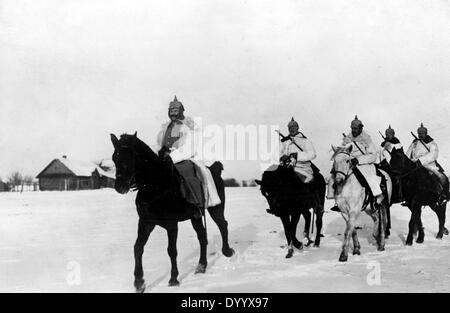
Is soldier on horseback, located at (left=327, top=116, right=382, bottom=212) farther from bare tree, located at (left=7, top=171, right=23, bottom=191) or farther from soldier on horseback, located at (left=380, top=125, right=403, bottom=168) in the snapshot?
bare tree, located at (left=7, top=171, right=23, bottom=191)

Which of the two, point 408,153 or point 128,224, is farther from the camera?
point 128,224

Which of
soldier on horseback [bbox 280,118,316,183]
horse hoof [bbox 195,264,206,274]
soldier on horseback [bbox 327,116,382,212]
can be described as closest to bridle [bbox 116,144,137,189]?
horse hoof [bbox 195,264,206,274]

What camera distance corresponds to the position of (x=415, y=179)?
39.9ft

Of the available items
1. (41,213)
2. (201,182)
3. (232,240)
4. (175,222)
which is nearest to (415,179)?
(232,240)

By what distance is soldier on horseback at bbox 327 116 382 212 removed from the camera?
33.3 feet

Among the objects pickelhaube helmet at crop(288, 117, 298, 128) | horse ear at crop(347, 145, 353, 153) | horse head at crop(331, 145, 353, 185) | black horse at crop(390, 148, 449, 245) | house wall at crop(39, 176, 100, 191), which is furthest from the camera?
house wall at crop(39, 176, 100, 191)

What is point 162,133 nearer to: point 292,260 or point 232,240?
point 292,260

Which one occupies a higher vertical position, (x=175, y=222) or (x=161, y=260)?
(x=175, y=222)

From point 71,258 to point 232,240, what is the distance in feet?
15.4

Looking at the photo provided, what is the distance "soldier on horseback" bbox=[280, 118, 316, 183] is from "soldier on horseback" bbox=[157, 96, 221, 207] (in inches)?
106

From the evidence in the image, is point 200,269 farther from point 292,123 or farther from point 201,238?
point 292,123

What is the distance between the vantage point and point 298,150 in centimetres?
1097

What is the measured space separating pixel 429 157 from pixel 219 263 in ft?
21.8

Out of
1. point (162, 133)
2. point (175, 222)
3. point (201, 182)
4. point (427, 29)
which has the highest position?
point (427, 29)
